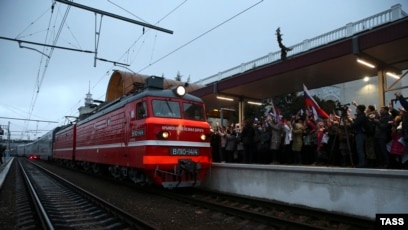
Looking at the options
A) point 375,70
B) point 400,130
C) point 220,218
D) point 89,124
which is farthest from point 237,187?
point 89,124

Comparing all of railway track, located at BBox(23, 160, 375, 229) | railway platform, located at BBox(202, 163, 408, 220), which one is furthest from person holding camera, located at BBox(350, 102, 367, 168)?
railway track, located at BBox(23, 160, 375, 229)

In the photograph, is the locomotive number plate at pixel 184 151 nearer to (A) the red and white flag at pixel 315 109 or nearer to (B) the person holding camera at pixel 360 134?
(A) the red and white flag at pixel 315 109

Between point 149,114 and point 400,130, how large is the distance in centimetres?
643

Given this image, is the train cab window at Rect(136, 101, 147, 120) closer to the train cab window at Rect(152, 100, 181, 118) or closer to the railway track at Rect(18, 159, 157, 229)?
the train cab window at Rect(152, 100, 181, 118)

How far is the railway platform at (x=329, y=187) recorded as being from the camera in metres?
6.84

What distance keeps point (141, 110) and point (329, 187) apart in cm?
572

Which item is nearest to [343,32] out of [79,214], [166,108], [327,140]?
[327,140]

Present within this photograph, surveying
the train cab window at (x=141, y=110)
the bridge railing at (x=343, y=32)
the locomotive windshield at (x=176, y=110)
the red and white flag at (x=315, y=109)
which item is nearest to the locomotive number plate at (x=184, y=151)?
the locomotive windshield at (x=176, y=110)

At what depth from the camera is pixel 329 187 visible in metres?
8.06

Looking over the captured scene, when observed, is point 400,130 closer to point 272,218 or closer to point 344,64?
point 272,218

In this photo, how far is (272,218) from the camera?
7.14 m

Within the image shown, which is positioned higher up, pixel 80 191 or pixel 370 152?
pixel 370 152

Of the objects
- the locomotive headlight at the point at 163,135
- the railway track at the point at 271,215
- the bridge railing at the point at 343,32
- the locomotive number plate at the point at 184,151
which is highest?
the bridge railing at the point at 343,32

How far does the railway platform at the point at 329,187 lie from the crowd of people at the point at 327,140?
1.16 meters
